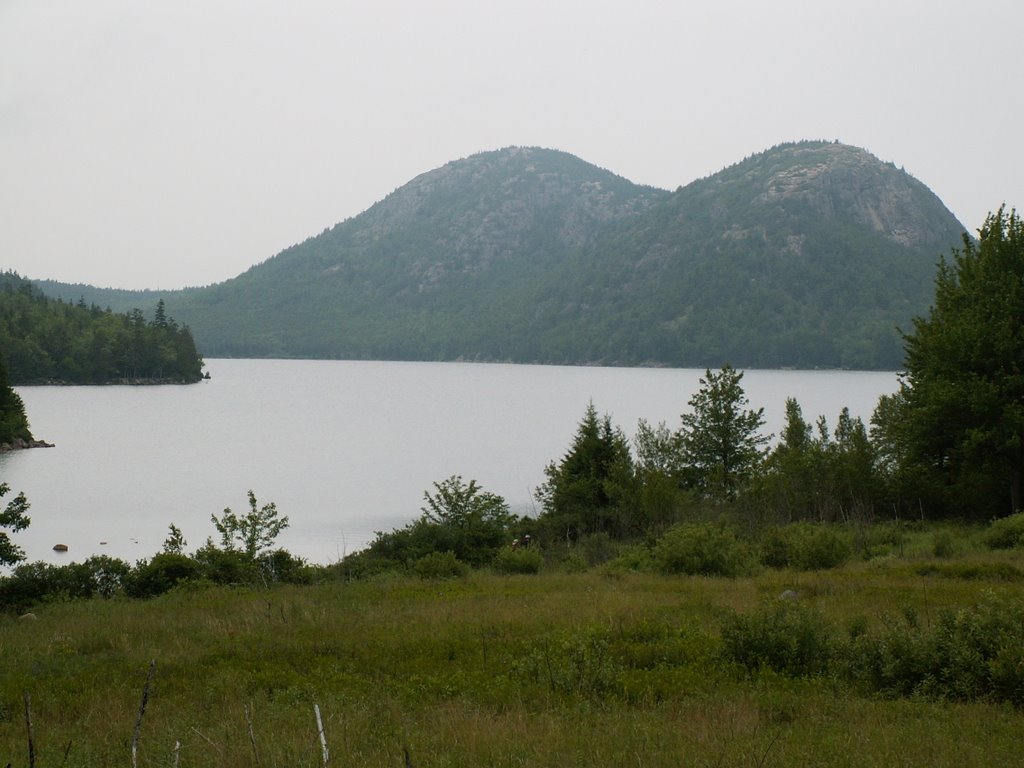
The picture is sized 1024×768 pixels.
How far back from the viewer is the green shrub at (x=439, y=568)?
21875 mm

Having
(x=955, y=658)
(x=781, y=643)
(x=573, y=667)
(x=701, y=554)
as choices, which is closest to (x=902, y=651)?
(x=955, y=658)

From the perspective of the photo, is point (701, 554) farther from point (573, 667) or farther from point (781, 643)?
point (573, 667)

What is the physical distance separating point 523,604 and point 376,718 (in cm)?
750

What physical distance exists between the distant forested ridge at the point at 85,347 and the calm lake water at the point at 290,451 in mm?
4748

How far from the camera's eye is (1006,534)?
2205 cm

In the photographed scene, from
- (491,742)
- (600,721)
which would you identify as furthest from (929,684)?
(491,742)

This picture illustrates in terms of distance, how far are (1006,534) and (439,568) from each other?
14.4m

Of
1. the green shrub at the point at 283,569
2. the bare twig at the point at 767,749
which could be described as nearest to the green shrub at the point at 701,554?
the green shrub at the point at 283,569

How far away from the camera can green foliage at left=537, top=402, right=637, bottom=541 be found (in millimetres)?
31594

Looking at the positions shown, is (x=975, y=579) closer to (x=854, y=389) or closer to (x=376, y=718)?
(x=376, y=718)

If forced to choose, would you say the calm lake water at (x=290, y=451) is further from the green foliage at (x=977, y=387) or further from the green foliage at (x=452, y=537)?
the green foliage at (x=977, y=387)

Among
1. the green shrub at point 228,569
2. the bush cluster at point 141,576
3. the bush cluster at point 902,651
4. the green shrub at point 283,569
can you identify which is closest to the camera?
the bush cluster at point 902,651

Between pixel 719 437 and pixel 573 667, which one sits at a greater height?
pixel 719 437

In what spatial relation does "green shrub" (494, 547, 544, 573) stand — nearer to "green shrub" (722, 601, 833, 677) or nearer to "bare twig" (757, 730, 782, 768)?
"green shrub" (722, 601, 833, 677)
